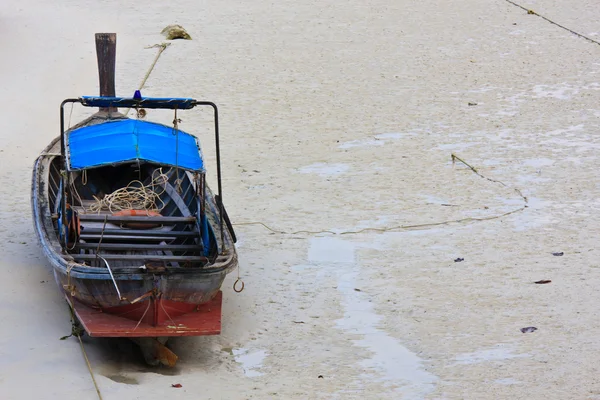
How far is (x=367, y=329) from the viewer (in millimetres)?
8047

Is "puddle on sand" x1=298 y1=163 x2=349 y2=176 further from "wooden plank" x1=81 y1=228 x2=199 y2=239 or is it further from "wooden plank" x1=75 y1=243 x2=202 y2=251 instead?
"wooden plank" x1=75 y1=243 x2=202 y2=251

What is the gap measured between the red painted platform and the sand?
321mm

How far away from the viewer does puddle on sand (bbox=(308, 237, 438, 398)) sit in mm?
7160

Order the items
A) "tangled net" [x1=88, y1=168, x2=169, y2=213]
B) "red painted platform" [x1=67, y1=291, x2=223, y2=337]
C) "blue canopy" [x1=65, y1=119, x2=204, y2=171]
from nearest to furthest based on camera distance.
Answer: "red painted platform" [x1=67, y1=291, x2=223, y2=337] < "blue canopy" [x1=65, y1=119, x2=204, y2=171] < "tangled net" [x1=88, y1=168, x2=169, y2=213]

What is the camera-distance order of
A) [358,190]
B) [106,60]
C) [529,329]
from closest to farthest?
[529,329]
[358,190]
[106,60]


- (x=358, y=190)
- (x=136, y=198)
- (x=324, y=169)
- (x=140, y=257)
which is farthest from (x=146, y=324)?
(x=324, y=169)

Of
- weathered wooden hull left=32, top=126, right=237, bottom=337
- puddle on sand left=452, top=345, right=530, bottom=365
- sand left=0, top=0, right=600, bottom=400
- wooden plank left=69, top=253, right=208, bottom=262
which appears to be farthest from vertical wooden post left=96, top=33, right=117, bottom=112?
puddle on sand left=452, top=345, right=530, bottom=365

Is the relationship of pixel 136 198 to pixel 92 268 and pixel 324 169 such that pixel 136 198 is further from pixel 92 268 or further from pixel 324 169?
pixel 324 169

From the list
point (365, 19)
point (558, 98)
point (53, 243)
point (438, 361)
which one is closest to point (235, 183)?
point (53, 243)

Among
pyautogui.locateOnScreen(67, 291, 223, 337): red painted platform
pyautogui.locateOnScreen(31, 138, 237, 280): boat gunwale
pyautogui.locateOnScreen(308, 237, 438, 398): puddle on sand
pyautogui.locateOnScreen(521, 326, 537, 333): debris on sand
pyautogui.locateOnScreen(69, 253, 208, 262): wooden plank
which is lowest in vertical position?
pyautogui.locateOnScreen(308, 237, 438, 398): puddle on sand

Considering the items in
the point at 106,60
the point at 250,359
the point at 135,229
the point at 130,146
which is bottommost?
the point at 250,359

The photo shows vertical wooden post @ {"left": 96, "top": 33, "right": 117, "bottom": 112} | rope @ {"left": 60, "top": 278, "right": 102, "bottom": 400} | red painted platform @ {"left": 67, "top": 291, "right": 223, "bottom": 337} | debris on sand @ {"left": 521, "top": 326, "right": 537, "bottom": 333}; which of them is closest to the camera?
rope @ {"left": 60, "top": 278, "right": 102, "bottom": 400}

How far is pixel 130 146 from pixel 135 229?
793mm

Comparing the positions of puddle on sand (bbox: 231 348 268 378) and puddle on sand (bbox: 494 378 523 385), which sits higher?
puddle on sand (bbox: 494 378 523 385)
